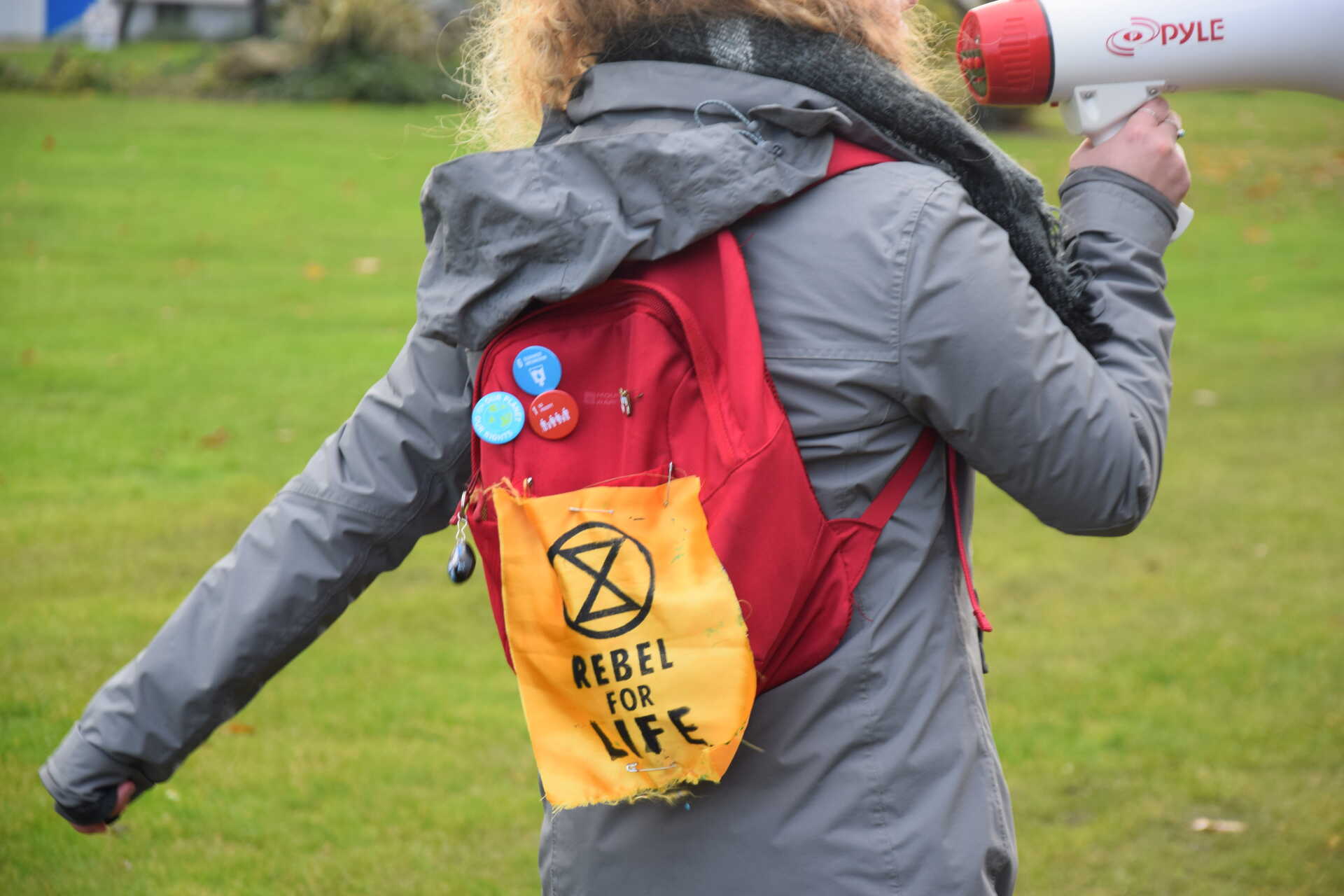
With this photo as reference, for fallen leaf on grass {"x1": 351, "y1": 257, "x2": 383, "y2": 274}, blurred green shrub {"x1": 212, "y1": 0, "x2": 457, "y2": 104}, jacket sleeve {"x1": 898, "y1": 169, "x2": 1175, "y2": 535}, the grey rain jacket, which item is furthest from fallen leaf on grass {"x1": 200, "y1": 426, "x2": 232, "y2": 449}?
blurred green shrub {"x1": 212, "y1": 0, "x2": 457, "y2": 104}

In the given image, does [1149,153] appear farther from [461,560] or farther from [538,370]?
[461,560]

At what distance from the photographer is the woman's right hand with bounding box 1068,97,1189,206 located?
1.86 meters

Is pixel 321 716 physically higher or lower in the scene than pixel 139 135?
higher

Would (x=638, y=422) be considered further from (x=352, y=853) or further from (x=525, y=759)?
(x=525, y=759)

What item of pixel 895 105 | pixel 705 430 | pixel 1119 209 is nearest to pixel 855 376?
pixel 705 430

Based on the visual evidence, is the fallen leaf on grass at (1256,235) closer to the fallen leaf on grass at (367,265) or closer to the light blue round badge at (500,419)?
the fallen leaf on grass at (367,265)

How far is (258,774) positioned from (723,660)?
117 inches

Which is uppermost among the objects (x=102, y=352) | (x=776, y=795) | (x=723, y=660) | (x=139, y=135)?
(x=723, y=660)

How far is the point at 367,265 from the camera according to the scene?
11.3 m

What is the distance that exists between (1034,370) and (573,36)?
2.32ft

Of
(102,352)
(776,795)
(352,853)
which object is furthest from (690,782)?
(102,352)

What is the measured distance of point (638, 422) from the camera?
1590 mm

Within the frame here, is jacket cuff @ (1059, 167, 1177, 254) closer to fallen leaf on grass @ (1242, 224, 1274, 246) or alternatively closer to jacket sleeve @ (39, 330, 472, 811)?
jacket sleeve @ (39, 330, 472, 811)

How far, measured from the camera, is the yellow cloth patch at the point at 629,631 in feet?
5.14
